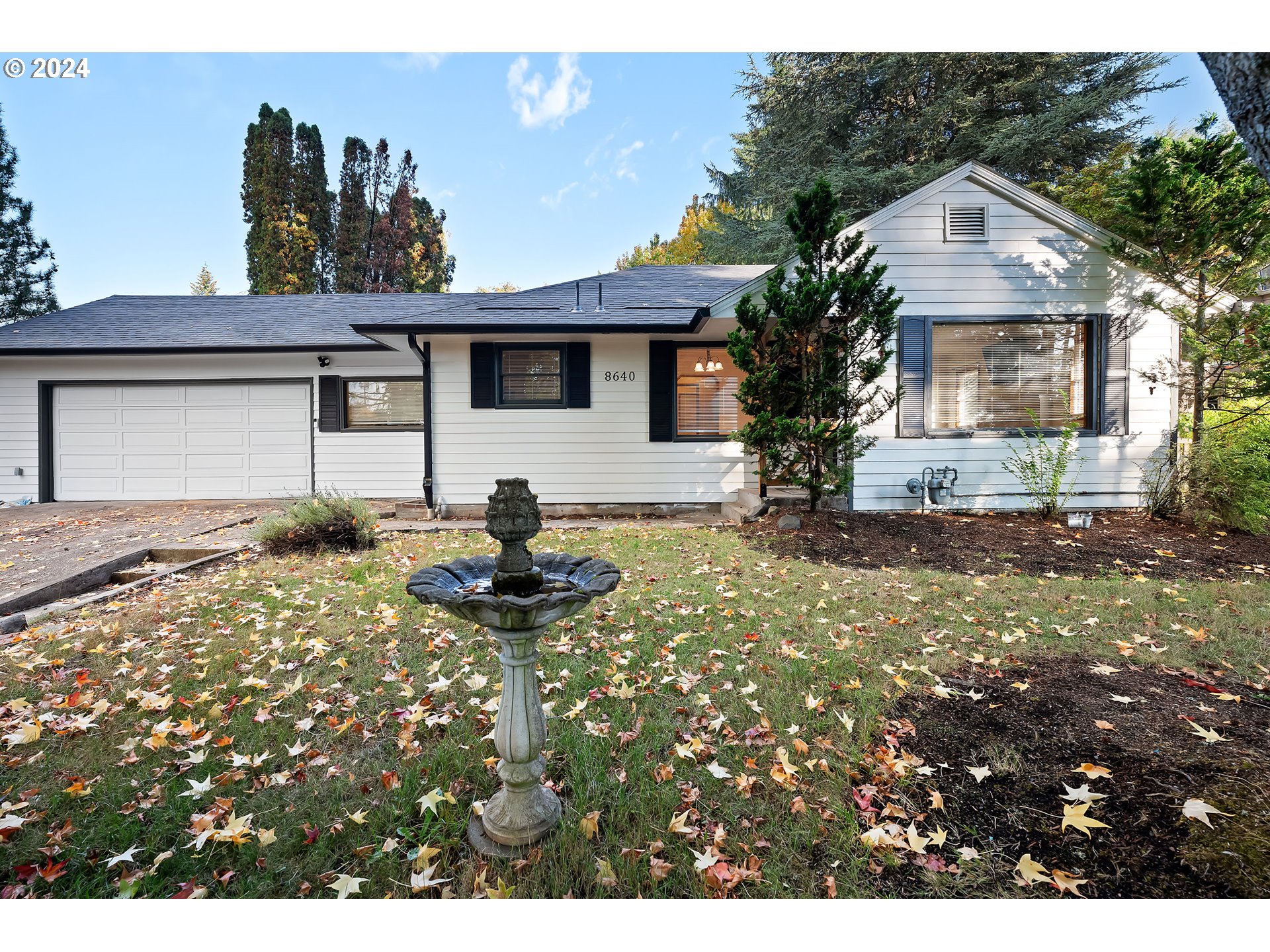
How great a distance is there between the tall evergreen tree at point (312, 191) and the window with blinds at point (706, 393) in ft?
52.2

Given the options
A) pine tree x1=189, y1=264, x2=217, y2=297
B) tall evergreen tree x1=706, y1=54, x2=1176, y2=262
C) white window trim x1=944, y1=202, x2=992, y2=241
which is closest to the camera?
white window trim x1=944, y1=202, x2=992, y2=241

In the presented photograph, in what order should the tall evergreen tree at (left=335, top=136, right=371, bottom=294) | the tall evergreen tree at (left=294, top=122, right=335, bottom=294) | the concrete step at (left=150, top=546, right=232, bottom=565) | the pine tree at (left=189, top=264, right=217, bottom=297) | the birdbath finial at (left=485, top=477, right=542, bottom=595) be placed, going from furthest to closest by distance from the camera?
the pine tree at (left=189, top=264, right=217, bottom=297) < the tall evergreen tree at (left=335, top=136, right=371, bottom=294) < the tall evergreen tree at (left=294, top=122, right=335, bottom=294) < the concrete step at (left=150, top=546, right=232, bottom=565) < the birdbath finial at (left=485, top=477, right=542, bottom=595)

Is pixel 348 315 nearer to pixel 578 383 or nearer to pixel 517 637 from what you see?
pixel 578 383

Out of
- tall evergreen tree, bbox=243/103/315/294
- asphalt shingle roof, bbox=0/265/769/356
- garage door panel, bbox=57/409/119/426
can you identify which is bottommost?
garage door panel, bbox=57/409/119/426

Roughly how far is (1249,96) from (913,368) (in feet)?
17.1

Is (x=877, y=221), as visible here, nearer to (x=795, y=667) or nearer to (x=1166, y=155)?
(x=1166, y=155)

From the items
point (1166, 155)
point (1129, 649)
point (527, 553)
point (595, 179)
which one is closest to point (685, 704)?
point (527, 553)

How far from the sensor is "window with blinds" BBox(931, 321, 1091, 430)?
7062 millimetres

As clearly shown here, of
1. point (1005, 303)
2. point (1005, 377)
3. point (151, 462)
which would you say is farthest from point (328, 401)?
point (1005, 377)

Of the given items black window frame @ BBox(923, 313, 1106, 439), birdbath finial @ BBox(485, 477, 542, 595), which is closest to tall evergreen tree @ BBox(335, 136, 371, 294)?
black window frame @ BBox(923, 313, 1106, 439)

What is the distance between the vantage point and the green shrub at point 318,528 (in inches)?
213

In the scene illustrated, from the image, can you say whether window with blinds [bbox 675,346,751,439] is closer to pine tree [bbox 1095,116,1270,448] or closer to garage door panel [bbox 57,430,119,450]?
pine tree [bbox 1095,116,1270,448]

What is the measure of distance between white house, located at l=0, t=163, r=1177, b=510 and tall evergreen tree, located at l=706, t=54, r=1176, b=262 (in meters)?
6.32

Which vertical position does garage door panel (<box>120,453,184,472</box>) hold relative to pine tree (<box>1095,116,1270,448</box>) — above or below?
below
